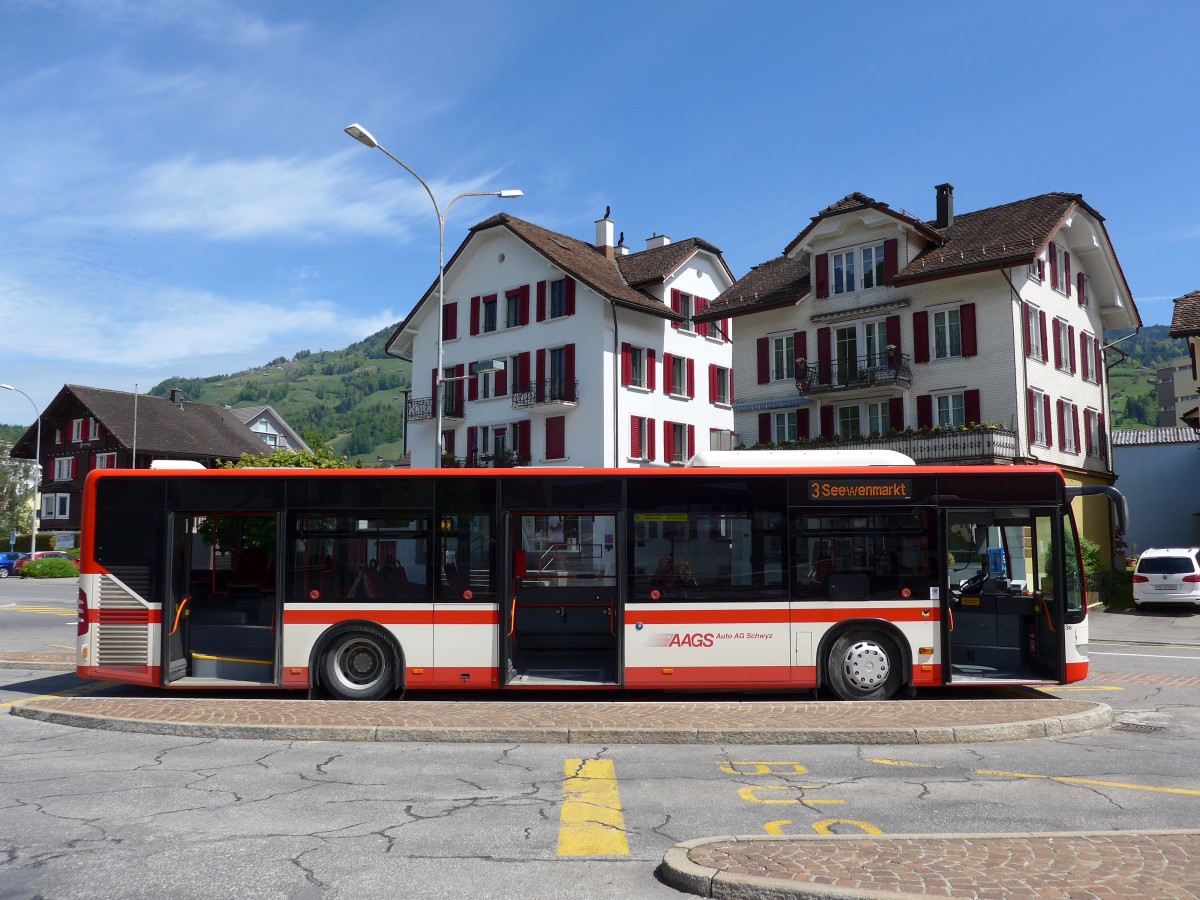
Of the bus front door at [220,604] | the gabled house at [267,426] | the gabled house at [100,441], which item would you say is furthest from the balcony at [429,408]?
the gabled house at [267,426]

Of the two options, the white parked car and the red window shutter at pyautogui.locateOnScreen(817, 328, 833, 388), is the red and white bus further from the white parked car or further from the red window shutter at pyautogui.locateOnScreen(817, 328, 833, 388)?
the red window shutter at pyautogui.locateOnScreen(817, 328, 833, 388)

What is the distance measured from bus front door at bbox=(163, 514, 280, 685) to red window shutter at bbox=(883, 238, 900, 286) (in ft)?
97.8

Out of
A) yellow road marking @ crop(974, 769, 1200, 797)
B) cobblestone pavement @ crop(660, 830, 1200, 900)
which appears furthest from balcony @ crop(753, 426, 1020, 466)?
cobblestone pavement @ crop(660, 830, 1200, 900)

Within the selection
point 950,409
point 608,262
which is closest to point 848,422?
point 950,409

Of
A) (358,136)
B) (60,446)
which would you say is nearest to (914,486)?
(358,136)

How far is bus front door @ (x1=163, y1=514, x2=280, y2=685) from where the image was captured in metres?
12.5

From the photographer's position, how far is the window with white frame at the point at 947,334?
119 ft

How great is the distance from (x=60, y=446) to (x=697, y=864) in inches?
3247

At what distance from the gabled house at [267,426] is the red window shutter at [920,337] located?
66571mm

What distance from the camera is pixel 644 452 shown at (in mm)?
44438

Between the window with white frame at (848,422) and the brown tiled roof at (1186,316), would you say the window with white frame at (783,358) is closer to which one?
the window with white frame at (848,422)

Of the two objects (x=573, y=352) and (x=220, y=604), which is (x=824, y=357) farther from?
(x=220, y=604)

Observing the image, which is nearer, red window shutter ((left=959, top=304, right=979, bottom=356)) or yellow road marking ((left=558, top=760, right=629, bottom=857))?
yellow road marking ((left=558, top=760, right=629, bottom=857))

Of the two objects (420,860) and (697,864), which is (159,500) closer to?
(420,860)
